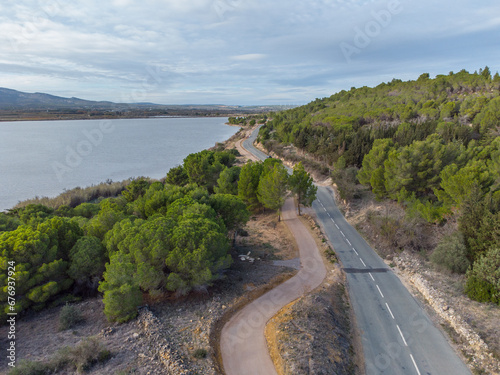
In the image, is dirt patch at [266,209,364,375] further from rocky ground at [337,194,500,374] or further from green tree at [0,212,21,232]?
green tree at [0,212,21,232]

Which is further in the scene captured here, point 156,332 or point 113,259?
point 113,259

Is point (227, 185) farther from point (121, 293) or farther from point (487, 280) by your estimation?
point (487, 280)

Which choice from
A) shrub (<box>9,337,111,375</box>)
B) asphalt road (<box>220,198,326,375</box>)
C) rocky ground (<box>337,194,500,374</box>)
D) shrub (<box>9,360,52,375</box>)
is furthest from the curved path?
shrub (<box>9,360,52,375</box>)

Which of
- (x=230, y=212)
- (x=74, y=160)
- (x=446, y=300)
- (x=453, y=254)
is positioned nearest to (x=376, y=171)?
(x=453, y=254)

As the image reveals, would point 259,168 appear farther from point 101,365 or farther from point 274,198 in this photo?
point 101,365

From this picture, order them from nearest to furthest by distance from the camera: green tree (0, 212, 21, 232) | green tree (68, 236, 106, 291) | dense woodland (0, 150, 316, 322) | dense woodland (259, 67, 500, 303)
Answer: dense woodland (0, 150, 316, 322), green tree (68, 236, 106, 291), dense woodland (259, 67, 500, 303), green tree (0, 212, 21, 232)

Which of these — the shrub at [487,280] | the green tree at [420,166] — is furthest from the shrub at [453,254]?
the green tree at [420,166]
